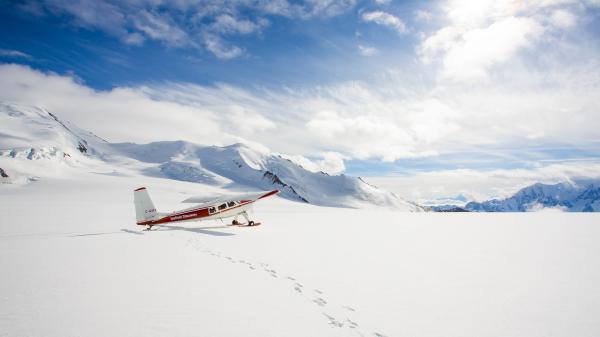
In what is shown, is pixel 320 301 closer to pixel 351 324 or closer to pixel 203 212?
pixel 351 324

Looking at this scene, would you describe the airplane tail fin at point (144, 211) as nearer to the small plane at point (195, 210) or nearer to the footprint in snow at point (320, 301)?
the small plane at point (195, 210)

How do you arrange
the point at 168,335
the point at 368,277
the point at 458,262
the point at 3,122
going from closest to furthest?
the point at 168,335
the point at 368,277
the point at 458,262
the point at 3,122

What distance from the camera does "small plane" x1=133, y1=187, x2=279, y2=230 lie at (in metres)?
20.8

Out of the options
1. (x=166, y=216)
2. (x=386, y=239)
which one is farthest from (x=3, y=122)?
(x=386, y=239)

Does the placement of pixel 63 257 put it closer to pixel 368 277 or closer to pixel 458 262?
pixel 368 277

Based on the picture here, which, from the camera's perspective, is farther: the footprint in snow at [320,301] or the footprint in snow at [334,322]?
the footprint in snow at [320,301]

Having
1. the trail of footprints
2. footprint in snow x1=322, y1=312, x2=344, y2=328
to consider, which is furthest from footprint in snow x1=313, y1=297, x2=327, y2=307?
footprint in snow x1=322, y1=312, x2=344, y2=328

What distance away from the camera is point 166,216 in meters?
21.1

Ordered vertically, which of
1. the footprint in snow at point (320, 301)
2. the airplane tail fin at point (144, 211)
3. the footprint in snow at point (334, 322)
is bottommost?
the footprint in snow at point (334, 322)

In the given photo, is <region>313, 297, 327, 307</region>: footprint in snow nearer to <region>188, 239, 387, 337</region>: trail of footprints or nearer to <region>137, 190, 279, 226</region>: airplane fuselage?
<region>188, 239, 387, 337</region>: trail of footprints

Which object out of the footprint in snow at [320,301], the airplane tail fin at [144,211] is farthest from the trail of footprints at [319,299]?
the airplane tail fin at [144,211]

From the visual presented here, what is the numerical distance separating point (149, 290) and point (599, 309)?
10565 mm

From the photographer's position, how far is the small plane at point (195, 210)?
819 inches

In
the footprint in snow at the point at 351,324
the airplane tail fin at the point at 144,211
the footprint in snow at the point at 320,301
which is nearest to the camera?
the footprint in snow at the point at 351,324
